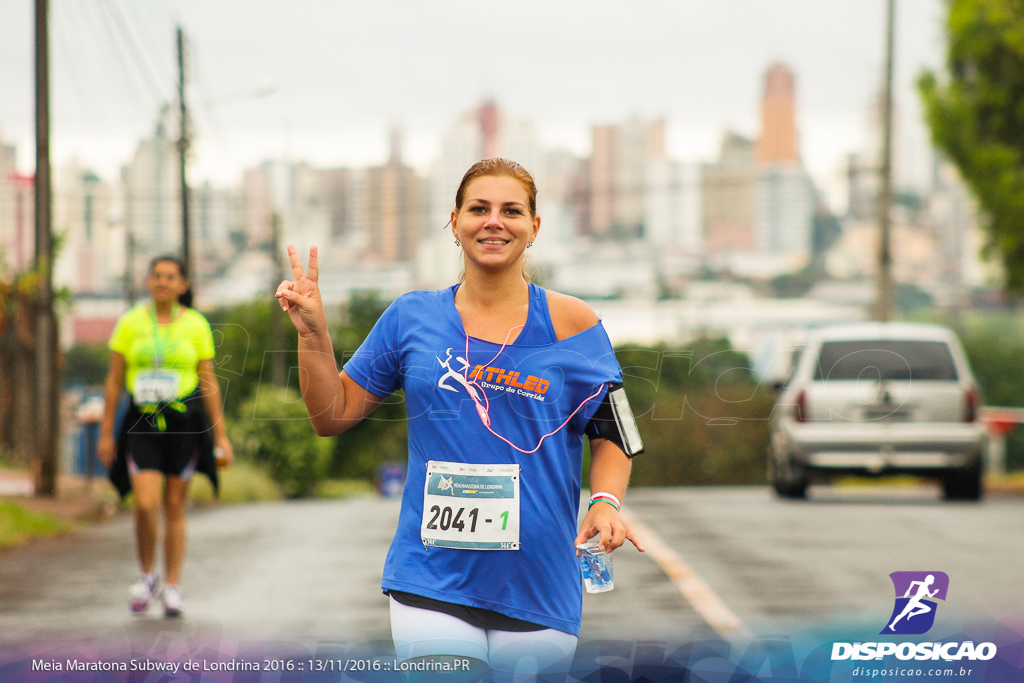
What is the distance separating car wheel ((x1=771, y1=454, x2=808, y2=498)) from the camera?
15578 millimetres

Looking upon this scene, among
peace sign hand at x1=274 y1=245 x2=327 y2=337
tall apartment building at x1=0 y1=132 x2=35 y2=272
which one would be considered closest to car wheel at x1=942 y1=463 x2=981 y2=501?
tall apartment building at x1=0 y1=132 x2=35 y2=272

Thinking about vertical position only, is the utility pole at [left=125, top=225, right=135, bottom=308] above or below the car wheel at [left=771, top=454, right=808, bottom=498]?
above

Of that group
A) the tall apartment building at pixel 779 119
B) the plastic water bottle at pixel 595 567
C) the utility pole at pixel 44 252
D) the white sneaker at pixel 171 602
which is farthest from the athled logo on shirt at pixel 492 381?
the tall apartment building at pixel 779 119

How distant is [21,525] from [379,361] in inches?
388

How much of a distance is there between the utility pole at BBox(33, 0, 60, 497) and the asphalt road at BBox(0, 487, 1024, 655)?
1019mm

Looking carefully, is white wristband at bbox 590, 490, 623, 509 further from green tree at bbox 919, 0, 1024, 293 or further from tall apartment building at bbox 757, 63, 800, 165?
tall apartment building at bbox 757, 63, 800, 165

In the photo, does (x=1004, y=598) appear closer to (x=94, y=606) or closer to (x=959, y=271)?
(x=94, y=606)

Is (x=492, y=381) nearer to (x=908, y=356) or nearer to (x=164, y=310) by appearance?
(x=164, y=310)

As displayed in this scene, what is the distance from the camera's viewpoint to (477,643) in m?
3.18

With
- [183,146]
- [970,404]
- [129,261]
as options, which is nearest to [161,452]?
[970,404]

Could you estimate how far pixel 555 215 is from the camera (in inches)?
2662

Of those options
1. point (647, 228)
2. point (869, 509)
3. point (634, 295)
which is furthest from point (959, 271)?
point (869, 509)

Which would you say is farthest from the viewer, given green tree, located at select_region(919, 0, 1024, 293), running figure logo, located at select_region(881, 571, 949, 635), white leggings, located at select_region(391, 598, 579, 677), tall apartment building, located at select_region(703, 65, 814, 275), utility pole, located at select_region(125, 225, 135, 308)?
tall apartment building, located at select_region(703, 65, 814, 275)

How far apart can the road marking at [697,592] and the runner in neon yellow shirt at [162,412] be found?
2.54 meters
